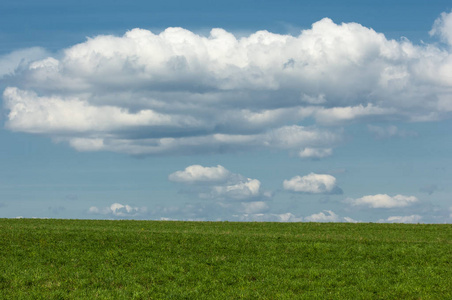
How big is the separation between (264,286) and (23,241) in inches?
779

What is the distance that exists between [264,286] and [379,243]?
15.0m

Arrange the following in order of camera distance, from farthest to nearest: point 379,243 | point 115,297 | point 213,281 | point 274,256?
point 379,243 → point 274,256 → point 213,281 → point 115,297

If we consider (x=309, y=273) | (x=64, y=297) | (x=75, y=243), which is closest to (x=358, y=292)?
(x=309, y=273)

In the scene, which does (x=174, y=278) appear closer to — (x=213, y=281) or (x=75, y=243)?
(x=213, y=281)

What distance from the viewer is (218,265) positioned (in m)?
31.2

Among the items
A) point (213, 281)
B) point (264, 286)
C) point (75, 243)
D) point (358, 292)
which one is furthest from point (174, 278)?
point (75, 243)

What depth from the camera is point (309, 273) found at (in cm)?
2911

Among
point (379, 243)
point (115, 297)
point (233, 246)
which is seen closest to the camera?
point (115, 297)

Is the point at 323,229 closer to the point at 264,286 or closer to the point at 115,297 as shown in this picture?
the point at 264,286

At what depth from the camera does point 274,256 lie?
3372 centimetres

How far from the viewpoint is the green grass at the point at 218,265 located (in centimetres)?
2625

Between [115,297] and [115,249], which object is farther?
[115,249]

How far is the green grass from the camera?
2625cm

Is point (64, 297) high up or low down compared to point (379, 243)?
down
